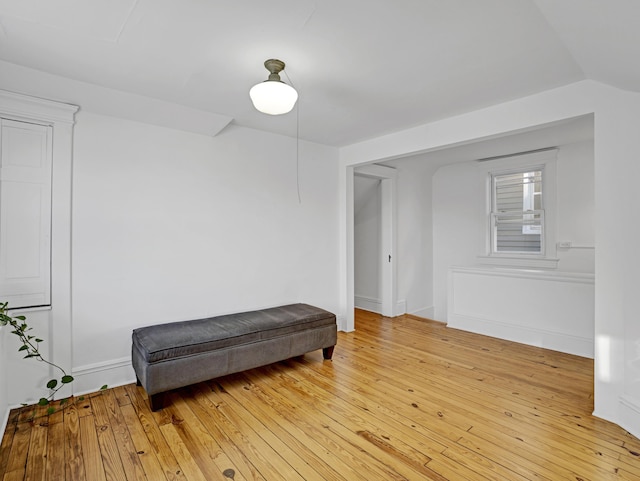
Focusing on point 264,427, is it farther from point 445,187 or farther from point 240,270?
point 445,187

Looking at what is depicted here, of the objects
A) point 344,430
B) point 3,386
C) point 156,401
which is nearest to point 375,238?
point 344,430

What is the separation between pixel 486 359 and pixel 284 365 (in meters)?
2.01

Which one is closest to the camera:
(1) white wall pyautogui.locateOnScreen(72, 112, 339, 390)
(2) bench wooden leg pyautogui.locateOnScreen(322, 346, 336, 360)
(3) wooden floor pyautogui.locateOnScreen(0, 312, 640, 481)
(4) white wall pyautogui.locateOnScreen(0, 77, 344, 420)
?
(3) wooden floor pyautogui.locateOnScreen(0, 312, 640, 481)

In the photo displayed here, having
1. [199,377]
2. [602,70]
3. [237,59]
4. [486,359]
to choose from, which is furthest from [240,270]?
[602,70]

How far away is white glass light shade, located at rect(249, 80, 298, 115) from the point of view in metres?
1.97

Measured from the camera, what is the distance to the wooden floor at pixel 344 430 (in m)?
1.81

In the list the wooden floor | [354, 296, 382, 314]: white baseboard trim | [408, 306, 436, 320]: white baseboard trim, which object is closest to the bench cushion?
the wooden floor

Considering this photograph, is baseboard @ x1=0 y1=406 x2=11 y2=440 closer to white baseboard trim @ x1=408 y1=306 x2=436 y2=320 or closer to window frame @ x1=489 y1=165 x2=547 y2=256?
white baseboard trim @ x1=408 y1=306 x2=436 y2=320

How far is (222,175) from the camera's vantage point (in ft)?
11.0

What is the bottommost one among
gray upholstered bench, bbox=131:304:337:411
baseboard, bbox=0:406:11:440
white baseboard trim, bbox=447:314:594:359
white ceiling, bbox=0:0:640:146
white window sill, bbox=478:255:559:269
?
baseboard, bbox=0:406:11:440

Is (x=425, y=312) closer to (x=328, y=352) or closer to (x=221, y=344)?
(x=328, y=352)

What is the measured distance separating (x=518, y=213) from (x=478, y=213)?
0.54m

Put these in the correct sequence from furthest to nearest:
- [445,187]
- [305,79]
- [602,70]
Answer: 1. [445,187]
2. [305,79]
3. [602,70]

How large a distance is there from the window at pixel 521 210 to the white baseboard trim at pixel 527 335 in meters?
1.13
